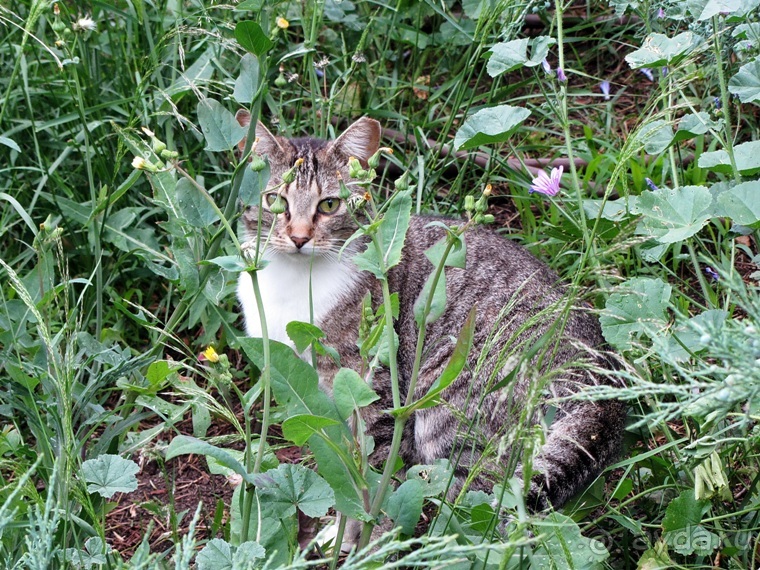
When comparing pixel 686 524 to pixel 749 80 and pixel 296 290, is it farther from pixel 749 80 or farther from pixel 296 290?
pixel 296 290

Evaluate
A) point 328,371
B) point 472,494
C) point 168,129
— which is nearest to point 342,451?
point 472,494

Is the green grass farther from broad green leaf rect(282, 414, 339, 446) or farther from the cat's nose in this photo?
the cat's nose

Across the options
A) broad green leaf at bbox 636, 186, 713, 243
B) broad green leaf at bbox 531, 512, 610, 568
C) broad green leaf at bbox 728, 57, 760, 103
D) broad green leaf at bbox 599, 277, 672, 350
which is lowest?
broad green leaf at bbox 531, 512, 610, 568

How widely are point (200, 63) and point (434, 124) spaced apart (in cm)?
109

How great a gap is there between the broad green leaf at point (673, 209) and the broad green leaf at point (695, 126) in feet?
0.78

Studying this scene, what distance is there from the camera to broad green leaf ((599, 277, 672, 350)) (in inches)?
99.4

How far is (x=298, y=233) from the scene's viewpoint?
3.30 m

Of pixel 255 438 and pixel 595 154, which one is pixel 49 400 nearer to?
pixel 255 438

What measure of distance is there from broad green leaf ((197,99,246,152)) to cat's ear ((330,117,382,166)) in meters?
1.33

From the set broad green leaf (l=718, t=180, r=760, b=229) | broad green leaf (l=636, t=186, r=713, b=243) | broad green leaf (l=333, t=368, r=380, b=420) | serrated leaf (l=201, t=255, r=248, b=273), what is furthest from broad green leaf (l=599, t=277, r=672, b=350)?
serrated leaf (l=201, t=255, r=248, b=273)

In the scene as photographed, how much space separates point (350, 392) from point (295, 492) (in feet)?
0.98

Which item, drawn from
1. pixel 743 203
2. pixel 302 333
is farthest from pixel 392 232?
pixel 743 203

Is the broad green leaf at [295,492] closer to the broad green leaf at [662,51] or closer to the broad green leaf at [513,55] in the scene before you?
the broad green leaf at [513,55]

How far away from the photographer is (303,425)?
2.01 metres
